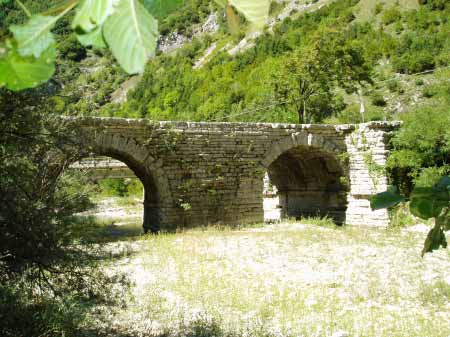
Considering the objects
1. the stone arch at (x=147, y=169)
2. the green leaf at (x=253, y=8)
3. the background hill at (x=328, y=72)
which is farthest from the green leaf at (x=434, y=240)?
the background hill at (x=328, y=72)

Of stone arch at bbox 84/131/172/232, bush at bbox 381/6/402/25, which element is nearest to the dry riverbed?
stone arch at bbox 84/131/172/232

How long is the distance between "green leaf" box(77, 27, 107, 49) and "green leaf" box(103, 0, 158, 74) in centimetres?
1

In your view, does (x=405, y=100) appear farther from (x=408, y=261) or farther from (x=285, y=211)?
(x=408, y=261)

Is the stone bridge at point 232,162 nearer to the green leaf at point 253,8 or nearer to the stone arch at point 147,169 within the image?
the stone arch at point 147,169

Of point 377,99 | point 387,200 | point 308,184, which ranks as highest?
point 377,99

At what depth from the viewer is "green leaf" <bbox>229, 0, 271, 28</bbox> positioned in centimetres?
44

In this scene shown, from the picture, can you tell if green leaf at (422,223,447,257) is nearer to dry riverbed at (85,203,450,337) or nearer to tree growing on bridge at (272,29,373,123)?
dry riverbed at (85,203,450,337)

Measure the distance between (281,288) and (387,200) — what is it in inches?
227

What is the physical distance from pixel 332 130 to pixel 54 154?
1099cm

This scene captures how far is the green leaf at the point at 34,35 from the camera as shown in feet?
1.31

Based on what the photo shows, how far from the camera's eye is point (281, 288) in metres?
6.51

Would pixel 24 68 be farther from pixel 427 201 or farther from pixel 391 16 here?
pixel 391 16

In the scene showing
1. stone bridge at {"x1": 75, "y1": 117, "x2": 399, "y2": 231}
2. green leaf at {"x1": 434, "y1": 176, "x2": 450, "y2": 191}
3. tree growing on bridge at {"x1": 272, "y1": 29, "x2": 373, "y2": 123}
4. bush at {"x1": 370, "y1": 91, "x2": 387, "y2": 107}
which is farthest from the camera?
bush at {"x1": 370, "y1": 91, "x2": 387, "y2": 107}

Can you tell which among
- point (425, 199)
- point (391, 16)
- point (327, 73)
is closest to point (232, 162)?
point (425, 199)
